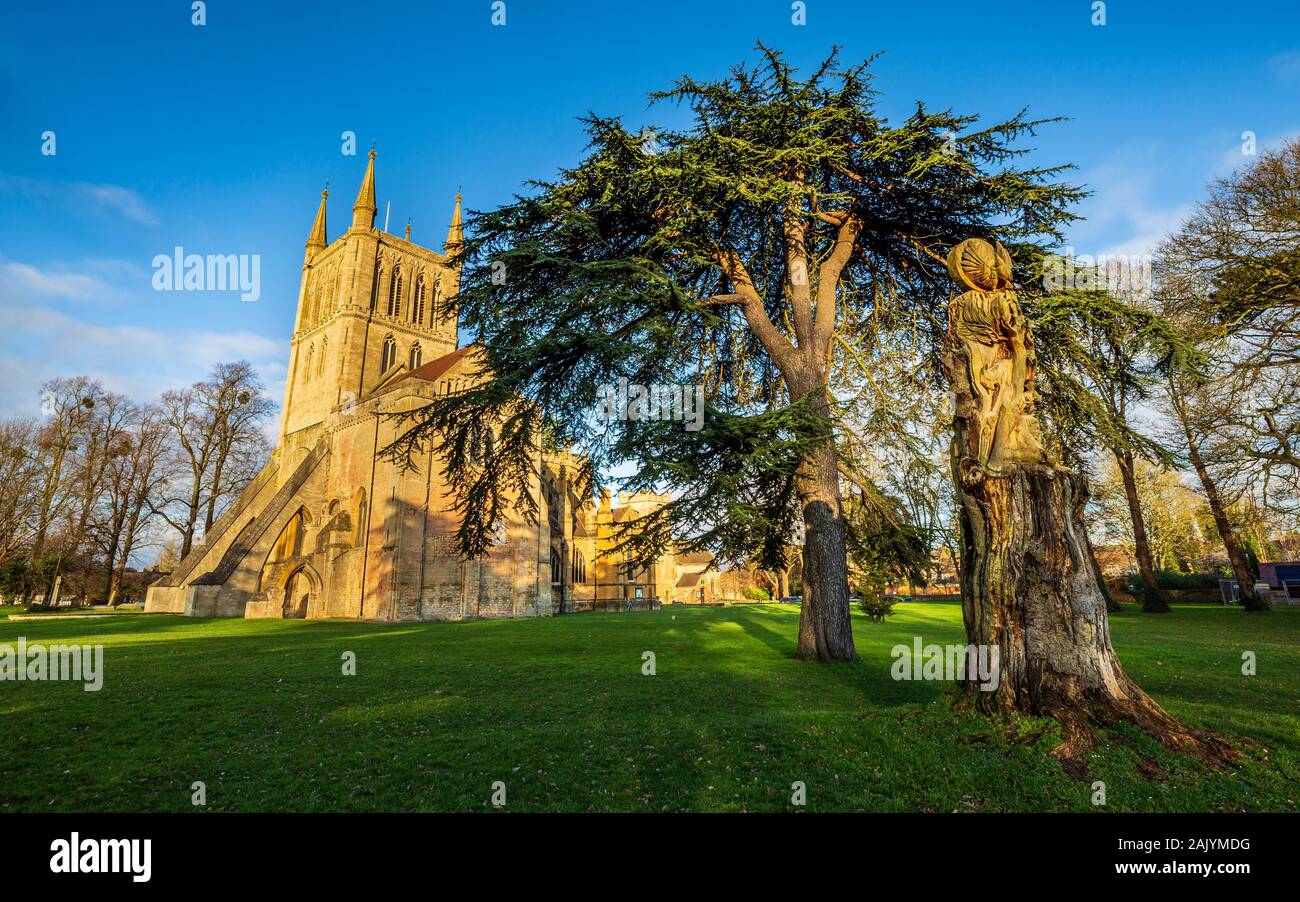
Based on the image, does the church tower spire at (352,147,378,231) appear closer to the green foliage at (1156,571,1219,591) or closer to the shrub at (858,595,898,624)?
the shrub at (858,595,898,624)

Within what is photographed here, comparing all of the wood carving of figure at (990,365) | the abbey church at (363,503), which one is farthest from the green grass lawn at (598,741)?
the abbey church at (363,503)

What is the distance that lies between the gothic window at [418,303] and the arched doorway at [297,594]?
19.8 m

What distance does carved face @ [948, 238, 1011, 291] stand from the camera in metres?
6.53

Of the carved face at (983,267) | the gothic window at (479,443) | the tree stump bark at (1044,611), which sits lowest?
the tree stump bark at (1044,611)

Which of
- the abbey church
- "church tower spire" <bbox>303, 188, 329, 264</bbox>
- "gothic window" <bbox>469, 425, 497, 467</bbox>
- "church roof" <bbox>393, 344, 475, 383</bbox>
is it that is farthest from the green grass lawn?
"church tower spire" <bbox>303, 188, 329, 264</bbox>

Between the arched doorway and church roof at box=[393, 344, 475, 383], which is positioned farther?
church roof at box=[393, 344, 475, 383]

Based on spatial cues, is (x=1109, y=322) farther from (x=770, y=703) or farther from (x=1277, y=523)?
(x=1277, y=523)

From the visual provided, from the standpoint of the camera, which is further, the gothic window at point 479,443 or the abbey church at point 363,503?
the abbey church at point 363,503

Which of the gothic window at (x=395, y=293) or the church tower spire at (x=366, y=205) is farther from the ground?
the church tower spire at (x=366, y=205)

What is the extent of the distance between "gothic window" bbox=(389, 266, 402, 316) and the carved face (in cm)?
4257

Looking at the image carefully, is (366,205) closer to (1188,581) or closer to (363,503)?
(363,503)

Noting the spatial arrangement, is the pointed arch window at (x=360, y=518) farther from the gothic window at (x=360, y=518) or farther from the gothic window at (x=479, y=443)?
the gothic window at (x=479, y=443)

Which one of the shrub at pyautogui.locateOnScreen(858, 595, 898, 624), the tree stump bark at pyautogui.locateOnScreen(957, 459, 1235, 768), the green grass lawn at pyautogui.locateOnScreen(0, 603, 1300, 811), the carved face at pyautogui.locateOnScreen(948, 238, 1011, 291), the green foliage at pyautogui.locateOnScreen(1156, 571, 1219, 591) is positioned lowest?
the green foliage at pyautogui.locateOnScreen(1156, 571, 1219, 591)

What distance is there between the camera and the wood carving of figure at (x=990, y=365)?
6.06 m
